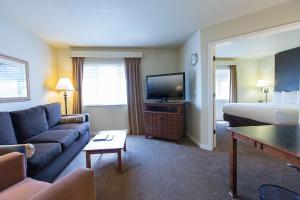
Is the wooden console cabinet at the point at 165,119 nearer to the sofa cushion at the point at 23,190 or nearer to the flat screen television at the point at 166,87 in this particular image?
the flat screen television at the point at 166,87

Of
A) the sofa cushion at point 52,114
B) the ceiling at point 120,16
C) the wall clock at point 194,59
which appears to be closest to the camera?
the ceiling at point 120,16

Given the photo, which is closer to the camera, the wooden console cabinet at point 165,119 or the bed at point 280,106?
the bed at point 280,106

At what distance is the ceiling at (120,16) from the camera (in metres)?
2.21

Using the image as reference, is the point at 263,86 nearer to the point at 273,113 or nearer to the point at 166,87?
the point at 273,113

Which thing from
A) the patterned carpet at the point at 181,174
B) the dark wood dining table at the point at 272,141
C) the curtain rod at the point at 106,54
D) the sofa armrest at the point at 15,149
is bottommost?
the patterned carpet at the point at 181,174

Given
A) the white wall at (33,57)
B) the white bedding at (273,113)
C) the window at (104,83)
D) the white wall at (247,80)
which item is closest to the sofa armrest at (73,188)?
the white wall at (33,57)

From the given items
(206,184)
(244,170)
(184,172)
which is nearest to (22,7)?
(184,172)

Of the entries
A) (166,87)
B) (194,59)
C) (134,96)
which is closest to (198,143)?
(166,87)

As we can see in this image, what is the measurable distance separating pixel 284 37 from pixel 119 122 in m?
4.46

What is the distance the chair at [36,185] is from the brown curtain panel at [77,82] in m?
2.90

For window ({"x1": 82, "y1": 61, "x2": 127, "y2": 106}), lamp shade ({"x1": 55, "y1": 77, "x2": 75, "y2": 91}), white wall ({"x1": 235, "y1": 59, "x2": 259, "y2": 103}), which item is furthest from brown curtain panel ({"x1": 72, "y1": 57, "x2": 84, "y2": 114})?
white wall ({"x1": 235, "y1": 59, "x2": 259, "y2": 103})

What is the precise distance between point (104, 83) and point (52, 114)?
1.56 meters

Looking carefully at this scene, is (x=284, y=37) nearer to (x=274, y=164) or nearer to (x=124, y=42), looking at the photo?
(x=274, y=164)

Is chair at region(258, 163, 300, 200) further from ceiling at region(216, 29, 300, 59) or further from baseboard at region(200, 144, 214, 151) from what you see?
ceiling at region(216, 29, 300, 59)
